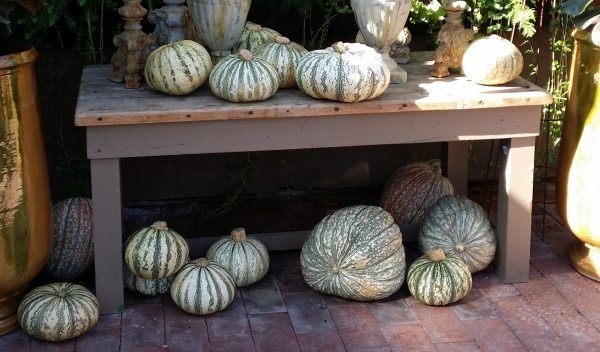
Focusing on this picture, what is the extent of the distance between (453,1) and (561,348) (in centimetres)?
166

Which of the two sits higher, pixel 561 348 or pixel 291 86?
pixel 291 86

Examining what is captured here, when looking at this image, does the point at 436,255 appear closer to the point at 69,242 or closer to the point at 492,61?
the point at 492,61

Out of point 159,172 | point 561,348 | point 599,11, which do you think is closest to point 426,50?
point 599,11

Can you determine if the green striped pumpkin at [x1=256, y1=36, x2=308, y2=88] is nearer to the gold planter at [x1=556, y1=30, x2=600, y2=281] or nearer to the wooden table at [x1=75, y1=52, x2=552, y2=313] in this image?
the wooden table at [x1=75, y1=52, x2=552, y2=313]

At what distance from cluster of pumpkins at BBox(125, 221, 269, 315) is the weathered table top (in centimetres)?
57

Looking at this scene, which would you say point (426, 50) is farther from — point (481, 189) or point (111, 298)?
point (111, 298)

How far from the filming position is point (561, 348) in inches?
159

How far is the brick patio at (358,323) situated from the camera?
4.05 meters

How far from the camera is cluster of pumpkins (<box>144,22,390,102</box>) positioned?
13.5 ft

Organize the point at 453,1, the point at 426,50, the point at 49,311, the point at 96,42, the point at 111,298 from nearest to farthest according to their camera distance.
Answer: the point at 49,311, the point at 111,298, the point at 453,1, the point at 96,42, the point at 426,50

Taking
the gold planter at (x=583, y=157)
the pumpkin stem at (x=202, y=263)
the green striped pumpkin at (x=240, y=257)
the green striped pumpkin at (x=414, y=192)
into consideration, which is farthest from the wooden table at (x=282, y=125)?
the green striped pumpkin at (x=414, y=192)

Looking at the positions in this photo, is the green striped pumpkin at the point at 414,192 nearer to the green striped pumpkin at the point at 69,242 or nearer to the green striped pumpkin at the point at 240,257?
the green striped pumpkin at the point at 240,257

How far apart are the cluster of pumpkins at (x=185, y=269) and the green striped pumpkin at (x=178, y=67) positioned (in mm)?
619

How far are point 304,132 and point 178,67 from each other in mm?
605
